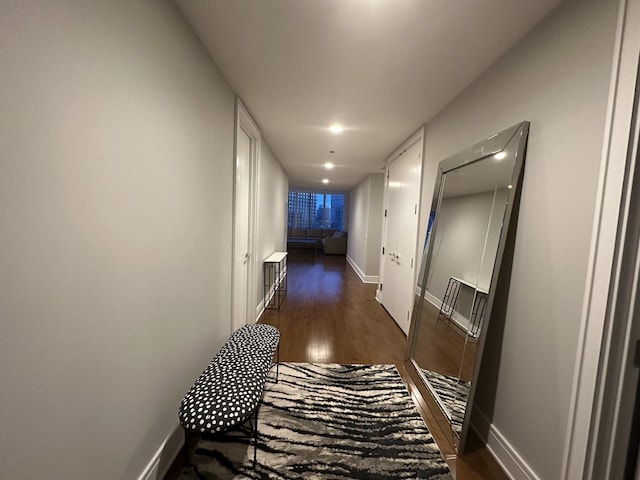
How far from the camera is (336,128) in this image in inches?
113

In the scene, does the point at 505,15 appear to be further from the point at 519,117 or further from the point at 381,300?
the point at 381,300

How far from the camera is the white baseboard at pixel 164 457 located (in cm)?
120

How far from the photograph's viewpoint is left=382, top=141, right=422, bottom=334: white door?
2.89 metres

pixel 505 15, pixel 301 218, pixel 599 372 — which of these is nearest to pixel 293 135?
pixel 505 15

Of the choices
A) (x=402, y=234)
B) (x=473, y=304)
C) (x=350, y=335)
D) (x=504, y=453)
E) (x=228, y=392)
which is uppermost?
(x=402, y=234)

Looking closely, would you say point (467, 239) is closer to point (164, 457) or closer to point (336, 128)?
point (336, 128)

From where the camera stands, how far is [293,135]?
10.5 ft

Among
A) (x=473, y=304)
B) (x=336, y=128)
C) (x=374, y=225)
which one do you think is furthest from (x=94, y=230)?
(x=374, y=225)

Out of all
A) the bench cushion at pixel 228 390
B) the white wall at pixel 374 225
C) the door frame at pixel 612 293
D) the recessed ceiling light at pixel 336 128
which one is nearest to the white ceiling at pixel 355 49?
the recessed ceiling light at pixel 336 128

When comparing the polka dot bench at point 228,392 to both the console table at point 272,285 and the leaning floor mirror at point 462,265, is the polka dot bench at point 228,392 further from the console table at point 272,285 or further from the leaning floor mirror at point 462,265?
the console table at point 272,285

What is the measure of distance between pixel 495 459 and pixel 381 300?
8.84 ft

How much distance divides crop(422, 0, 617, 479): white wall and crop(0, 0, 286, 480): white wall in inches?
71.4

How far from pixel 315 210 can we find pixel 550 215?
1016 cm

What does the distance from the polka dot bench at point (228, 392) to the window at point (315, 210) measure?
9494 mm
